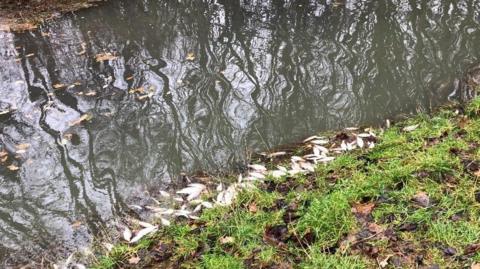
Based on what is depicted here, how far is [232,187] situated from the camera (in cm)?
457

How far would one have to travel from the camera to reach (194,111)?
6820 mm

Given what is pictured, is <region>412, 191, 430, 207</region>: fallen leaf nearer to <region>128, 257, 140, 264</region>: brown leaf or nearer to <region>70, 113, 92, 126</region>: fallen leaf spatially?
<region>128, 257, 140, 264</region>: brown leaf

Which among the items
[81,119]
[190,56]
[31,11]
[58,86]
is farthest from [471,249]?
[31,11]

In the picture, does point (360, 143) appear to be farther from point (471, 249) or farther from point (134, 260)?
point (134, 260)

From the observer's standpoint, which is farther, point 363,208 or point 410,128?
point 410,128

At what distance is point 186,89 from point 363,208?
4408 mm

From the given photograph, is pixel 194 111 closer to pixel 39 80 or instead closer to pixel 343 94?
pixel 343 94

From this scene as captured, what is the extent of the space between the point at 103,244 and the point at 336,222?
2.19 m

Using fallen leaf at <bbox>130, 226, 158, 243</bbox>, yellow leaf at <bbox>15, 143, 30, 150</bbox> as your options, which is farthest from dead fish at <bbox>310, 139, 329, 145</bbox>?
yellow leaf at <bbox>15, 143, 30, 150</bbox>

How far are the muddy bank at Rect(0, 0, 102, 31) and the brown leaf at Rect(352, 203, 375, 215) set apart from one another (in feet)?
30.8

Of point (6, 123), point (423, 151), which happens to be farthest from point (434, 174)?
point (6, 123)

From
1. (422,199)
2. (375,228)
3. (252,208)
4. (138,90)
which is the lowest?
(252,208)

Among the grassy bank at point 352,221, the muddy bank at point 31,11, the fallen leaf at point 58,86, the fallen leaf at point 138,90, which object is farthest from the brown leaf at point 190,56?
the grassy bank at point 352,221

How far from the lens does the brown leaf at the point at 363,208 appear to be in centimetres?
355
